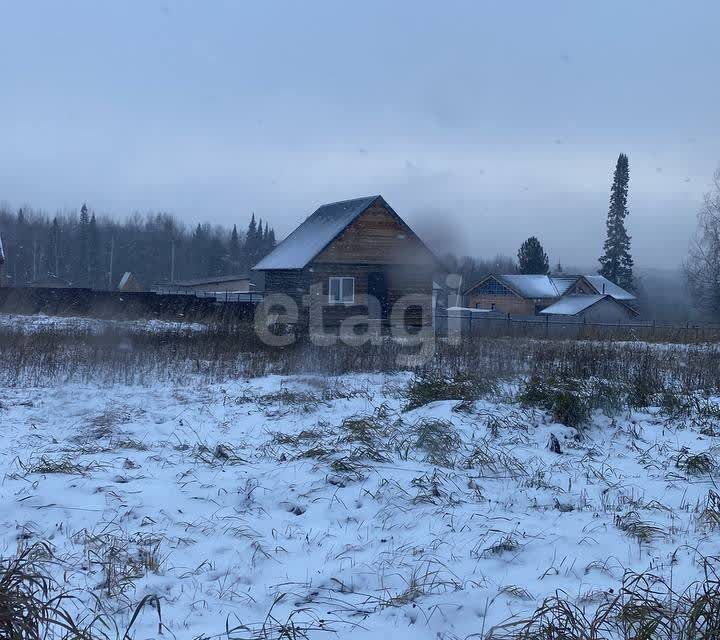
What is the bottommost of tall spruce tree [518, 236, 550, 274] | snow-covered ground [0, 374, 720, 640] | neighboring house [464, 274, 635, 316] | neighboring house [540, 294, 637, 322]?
snow-covered ground [0, 374, 720, 640]

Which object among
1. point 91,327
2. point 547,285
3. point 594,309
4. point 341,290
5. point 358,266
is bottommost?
point 91,327

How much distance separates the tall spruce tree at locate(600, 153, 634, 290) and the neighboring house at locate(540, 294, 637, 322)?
519 inches

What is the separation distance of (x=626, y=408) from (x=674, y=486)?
2980mm

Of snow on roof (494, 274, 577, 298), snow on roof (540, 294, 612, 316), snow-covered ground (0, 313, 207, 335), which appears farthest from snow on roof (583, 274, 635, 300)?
snow-covered ground (0, 313, 207, 335)

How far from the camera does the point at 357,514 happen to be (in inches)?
195

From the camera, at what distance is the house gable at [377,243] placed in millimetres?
24156

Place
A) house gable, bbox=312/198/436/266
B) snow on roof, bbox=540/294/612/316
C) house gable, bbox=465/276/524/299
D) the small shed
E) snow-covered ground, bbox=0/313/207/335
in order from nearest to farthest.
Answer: snow-covered ground, bbox=0/313/207/335
house gable, bbox=312/198/436/266
snow on roof, bbox=540/294/612/316
house gable, bbox=465/276/524/299
the small shed

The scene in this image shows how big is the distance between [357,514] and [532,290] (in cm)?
4594

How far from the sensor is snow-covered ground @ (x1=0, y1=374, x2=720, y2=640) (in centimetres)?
363

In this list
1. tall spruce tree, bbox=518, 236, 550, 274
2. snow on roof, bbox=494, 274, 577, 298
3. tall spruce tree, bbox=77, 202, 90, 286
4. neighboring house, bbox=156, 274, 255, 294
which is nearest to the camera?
snow on roof, bbox=494, 274, 577, 298

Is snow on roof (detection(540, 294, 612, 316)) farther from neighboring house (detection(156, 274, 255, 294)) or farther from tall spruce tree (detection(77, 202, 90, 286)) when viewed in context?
tall spruce tree (detection(77, 202, 90, 286))

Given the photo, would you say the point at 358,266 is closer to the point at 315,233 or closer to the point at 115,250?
the point at 315,233

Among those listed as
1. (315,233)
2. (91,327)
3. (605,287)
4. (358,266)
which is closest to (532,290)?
(605,287)

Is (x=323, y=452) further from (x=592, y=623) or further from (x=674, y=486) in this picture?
(x=592, y=623)
